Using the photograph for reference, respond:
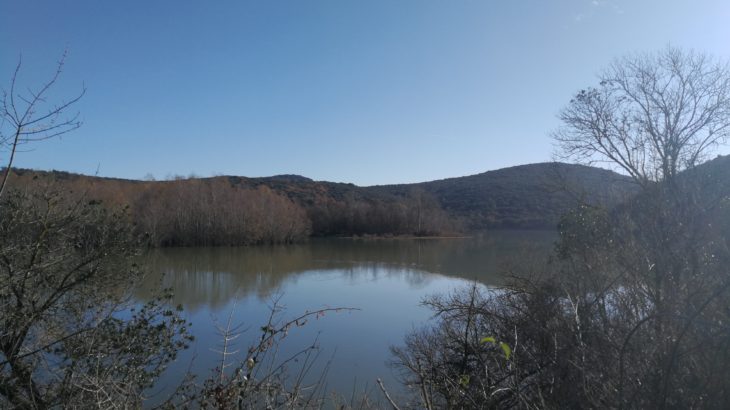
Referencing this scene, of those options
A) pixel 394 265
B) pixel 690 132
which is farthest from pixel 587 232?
pixel 394 265

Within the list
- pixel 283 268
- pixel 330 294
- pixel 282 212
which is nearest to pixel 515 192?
pixel 282 212

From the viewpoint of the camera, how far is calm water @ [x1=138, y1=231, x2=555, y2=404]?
11.5m

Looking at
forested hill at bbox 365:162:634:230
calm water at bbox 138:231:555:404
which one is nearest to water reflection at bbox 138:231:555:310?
calm water at bbox 138:231:555:404

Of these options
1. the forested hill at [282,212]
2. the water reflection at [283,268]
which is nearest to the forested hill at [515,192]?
the forested hill at [282,212]

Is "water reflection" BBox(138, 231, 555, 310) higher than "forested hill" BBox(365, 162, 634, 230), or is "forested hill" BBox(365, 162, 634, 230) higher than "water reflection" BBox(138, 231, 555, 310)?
"forested hill" BBox(365, 162, 634, 230)

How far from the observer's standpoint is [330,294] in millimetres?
21594

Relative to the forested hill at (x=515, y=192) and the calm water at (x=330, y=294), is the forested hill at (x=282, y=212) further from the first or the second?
the calm water at (x=330, y=294)

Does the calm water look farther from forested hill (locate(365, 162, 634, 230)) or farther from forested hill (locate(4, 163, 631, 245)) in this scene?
forested hill (locate(4, 163, 631, 245))

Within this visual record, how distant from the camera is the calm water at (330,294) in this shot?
11.5 metres

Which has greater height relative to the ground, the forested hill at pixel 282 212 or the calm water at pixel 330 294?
the forested hill at pixel 282 212

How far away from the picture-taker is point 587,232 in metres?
11.0

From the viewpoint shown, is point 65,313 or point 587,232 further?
point 587,232

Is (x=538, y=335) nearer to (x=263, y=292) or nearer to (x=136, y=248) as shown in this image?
(x=136, y=248)

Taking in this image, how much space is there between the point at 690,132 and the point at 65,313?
13246 millimetres
